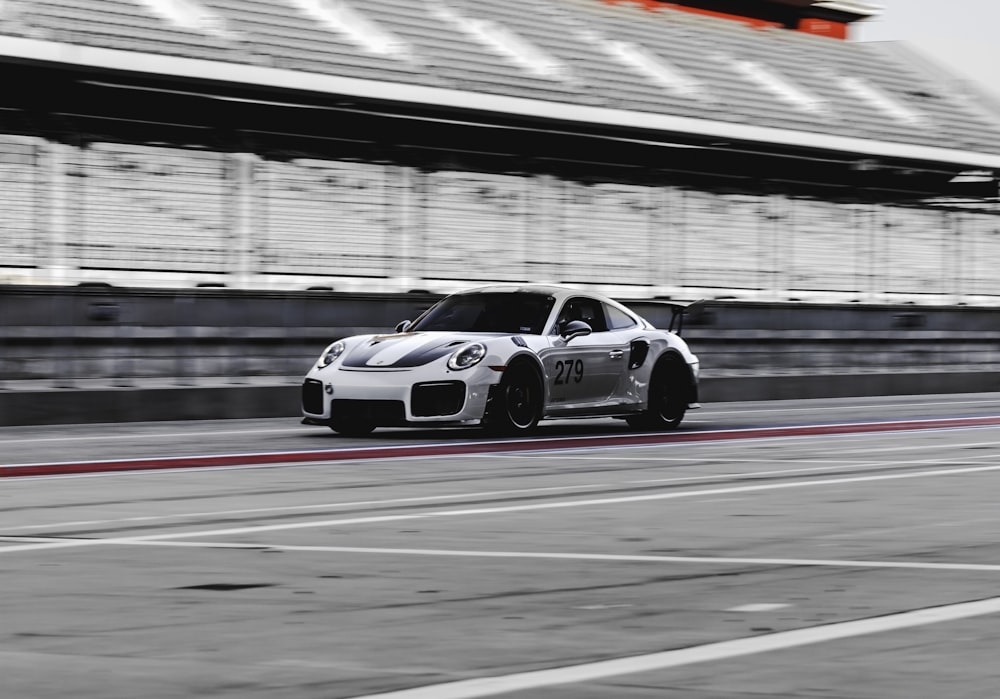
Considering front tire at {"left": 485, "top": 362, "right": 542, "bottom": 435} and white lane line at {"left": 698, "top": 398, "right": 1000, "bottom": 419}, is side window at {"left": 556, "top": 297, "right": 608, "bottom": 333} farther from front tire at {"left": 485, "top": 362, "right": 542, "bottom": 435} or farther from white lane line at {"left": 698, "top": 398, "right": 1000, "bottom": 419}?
white lane line at {"left": 698, "top": 398, "right": 1000, "bottom": 419}

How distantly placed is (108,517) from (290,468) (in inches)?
120

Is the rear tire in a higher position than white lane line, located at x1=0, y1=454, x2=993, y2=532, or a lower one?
higher

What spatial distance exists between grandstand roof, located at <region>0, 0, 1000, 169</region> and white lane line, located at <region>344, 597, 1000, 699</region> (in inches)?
600

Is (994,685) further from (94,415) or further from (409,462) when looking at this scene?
(94,415)

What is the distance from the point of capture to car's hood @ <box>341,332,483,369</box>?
13742 mm

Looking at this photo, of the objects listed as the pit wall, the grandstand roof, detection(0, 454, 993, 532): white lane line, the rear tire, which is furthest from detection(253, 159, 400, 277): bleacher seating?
detection(0, 454, 993, 532): white lane line

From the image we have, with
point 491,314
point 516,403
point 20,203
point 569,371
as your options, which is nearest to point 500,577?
point 516,403

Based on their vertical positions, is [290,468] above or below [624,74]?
below

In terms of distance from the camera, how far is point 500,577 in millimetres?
6129

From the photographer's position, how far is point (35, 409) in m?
16.8

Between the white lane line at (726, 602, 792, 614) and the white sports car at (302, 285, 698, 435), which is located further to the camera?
the white sports car at (302, 285, 698, 435)

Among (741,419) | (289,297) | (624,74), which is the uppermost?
(624,74)

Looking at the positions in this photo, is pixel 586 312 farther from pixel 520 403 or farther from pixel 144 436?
pixel 144 436

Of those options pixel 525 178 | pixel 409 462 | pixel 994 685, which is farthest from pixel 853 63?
pixel 994 685
